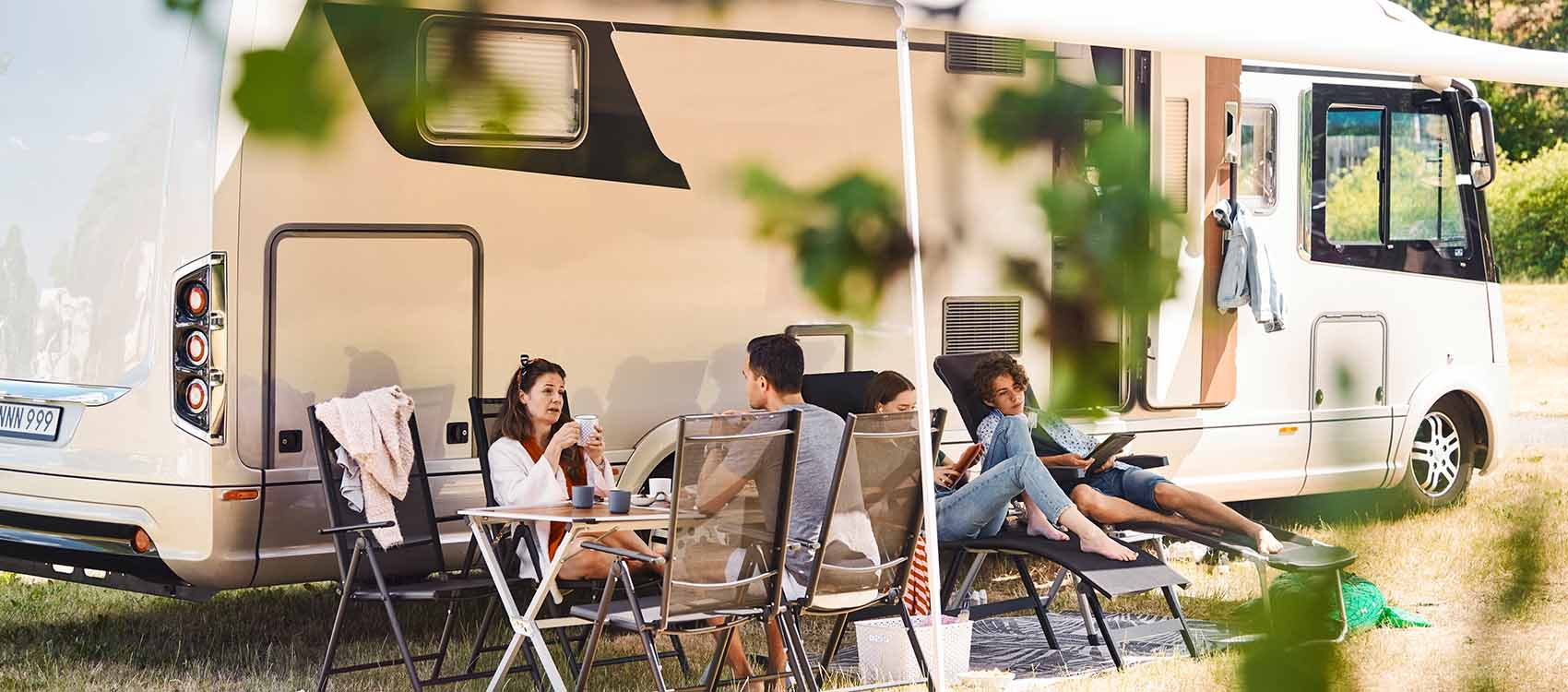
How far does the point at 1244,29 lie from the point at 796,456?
8.99ft

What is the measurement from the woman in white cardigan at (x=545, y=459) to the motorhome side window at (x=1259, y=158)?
10.7ft

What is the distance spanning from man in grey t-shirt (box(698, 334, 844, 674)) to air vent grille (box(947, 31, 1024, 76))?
10.3ft

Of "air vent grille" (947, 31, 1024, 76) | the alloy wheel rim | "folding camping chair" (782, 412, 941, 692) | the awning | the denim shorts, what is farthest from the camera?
the alloy wheel rim

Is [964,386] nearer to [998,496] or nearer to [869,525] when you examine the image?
[998,496]

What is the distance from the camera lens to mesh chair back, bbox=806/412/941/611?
493cm

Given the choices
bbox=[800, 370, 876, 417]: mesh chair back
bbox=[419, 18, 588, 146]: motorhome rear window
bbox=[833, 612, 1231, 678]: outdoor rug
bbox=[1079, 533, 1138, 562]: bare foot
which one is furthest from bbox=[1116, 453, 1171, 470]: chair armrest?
bbox=[419, 18, 588, 146]: motorhome rear window

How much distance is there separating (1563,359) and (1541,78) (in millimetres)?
202

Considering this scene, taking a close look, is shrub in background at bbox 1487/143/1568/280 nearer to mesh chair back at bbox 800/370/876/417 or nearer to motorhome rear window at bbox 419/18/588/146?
motorhome rear window at bbox 419/18/588/146

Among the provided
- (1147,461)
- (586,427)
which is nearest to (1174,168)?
(586,427)

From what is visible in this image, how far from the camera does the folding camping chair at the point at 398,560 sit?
5.12 metres

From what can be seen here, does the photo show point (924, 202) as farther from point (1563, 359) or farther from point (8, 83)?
point (8, 83)

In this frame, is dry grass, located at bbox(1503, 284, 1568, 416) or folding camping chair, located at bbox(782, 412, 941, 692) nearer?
dry grass, located at bbox(1503, 284, 1568, 416)

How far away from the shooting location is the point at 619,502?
16.3ft

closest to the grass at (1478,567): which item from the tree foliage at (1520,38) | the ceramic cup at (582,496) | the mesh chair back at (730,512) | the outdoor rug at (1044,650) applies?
the tree foliage at (1520,38)
